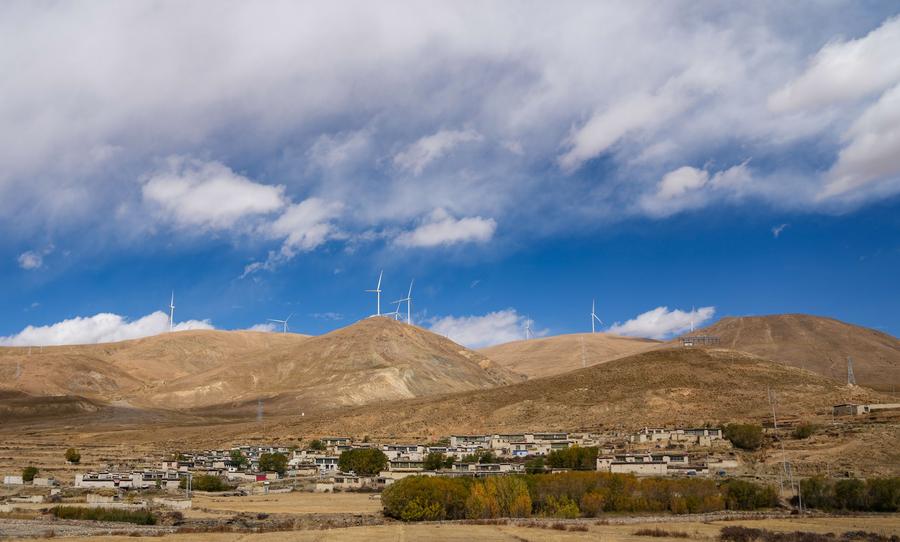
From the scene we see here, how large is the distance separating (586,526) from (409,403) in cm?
11084

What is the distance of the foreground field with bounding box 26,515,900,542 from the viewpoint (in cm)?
4941

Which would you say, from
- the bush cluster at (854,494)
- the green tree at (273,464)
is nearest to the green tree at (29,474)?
the green tree at (273,464)

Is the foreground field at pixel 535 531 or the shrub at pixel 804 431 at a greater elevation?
the shrub at pixel 804 431

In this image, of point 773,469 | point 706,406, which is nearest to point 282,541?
point 773,469

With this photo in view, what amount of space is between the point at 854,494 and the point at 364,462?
52.0 meters

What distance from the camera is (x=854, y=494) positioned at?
209ft

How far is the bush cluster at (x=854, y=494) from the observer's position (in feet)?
205

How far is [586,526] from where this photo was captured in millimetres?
56312

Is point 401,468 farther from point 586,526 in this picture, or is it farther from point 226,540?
point 226,540

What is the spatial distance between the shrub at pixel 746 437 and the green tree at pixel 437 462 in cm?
3241

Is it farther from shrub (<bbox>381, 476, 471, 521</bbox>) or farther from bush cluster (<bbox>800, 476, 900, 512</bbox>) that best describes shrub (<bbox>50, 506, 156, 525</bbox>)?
bush cluster (<bbox>800, 476, 900, 512</bbox>)

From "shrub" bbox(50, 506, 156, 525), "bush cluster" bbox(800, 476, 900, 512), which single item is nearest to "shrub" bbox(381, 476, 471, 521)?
"shrub" bbox(50, 506, 156, 525)

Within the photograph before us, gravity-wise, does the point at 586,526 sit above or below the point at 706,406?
below

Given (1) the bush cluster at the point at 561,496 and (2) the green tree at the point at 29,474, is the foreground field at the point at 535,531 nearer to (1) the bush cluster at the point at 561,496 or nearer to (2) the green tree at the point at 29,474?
(1) the bush cluster at the point at 561,496
